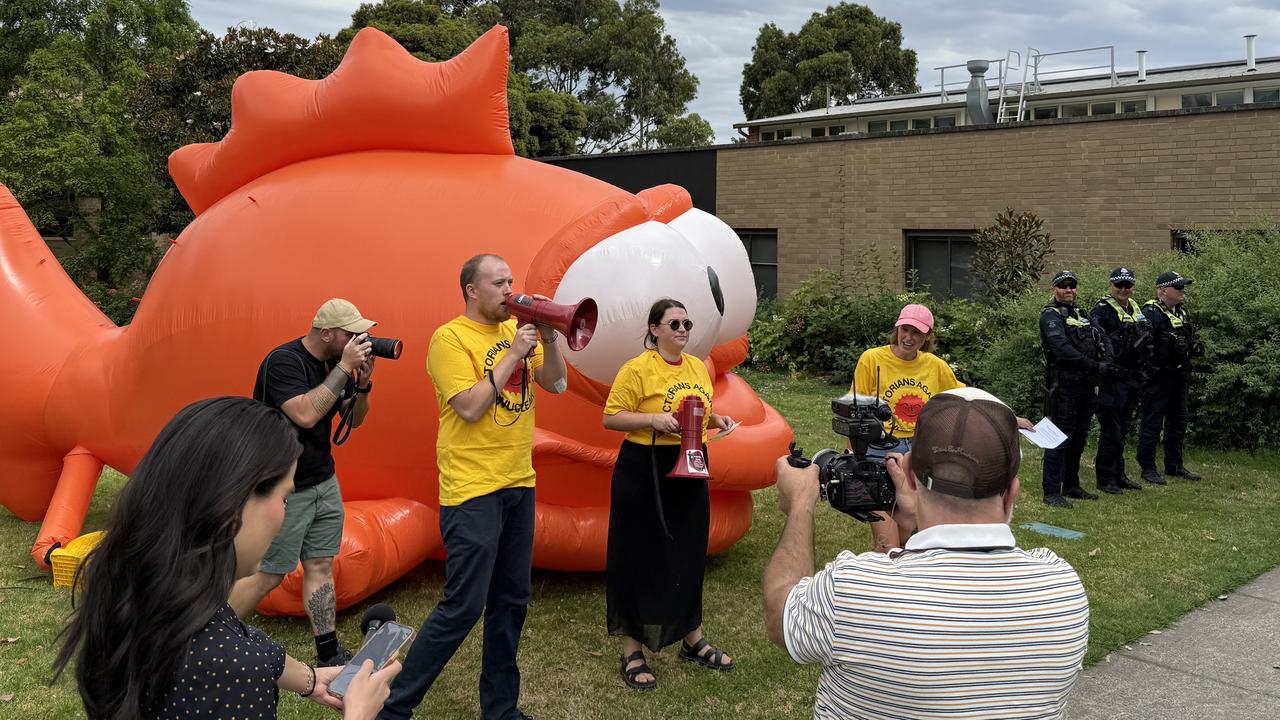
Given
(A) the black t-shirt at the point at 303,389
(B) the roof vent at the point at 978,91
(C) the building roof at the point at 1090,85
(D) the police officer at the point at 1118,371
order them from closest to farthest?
(A) the black t-shirt at the point at 303,389, (D) the police officer at the point at 1118,371, (B) the roof vent at the point at 978,91, (C) the building roof at the point at 1090,85

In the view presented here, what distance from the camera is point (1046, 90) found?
846 inches

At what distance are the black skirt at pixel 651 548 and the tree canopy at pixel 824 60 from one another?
124 feet

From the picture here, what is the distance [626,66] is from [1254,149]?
2977 centimetres

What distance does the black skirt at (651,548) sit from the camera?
4387 mm

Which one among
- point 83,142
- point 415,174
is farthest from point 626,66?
point 415,174

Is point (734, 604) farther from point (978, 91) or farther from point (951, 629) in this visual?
point (978, 91)

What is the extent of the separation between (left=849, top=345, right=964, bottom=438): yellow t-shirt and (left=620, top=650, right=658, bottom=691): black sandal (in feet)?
6.14

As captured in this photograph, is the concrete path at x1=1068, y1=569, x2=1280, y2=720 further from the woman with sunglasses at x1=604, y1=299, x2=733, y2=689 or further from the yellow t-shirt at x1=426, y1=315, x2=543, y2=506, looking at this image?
the yellow t-shirt at x1=426, y1=315, x2=543, y2=506

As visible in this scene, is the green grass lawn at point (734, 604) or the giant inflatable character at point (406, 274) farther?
the giant inflatable character at point (406, 274)

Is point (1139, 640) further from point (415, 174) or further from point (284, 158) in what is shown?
point (284, 158)

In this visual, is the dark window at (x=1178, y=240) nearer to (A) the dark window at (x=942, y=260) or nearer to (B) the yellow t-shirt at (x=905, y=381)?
(A) the dark window at (x=942, y=260)

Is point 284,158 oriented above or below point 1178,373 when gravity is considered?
above

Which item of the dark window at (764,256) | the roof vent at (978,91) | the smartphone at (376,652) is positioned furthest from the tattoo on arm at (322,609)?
the roof vent at (978,91)

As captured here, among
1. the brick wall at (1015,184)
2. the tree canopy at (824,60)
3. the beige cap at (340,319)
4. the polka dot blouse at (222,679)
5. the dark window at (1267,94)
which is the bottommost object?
the polka dot blouse at (222,679)
